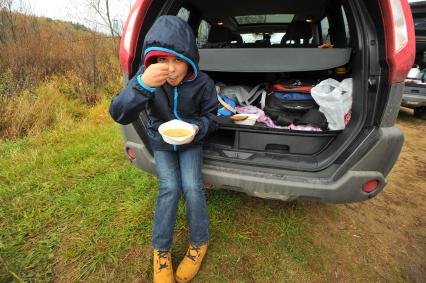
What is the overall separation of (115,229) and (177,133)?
969 mm

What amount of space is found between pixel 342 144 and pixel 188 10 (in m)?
1.83

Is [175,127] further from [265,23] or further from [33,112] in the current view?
[33,112]

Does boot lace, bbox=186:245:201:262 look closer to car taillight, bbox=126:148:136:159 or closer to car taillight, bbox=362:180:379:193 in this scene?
car taillight, bbox=126:148:136:159

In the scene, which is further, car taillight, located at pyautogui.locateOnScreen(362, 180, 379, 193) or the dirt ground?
the dirt ground

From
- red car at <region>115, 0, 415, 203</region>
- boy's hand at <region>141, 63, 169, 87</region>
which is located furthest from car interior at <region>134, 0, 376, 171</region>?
boy's hand at <region>141, 63, 169, 87</region>

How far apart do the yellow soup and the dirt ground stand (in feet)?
4.08

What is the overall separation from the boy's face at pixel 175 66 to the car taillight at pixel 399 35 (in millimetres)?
1004

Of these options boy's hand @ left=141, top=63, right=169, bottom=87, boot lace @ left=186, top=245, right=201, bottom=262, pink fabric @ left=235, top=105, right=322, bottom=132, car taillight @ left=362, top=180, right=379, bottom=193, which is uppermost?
boy's hand @ left=141, top=63, right=169, bottom=87

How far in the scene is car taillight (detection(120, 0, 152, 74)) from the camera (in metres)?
1.42

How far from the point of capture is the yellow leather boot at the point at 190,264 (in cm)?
146

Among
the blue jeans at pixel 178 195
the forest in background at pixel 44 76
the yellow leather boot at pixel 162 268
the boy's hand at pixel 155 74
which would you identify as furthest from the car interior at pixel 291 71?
the forest in background at pixel 44 76

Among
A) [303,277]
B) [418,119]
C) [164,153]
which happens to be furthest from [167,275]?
[418,119]

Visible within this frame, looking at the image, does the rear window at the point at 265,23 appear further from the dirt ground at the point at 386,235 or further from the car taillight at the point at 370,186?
the dirt ground at the point at 386,235


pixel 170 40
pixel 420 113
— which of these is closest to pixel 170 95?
pixel 170 40
